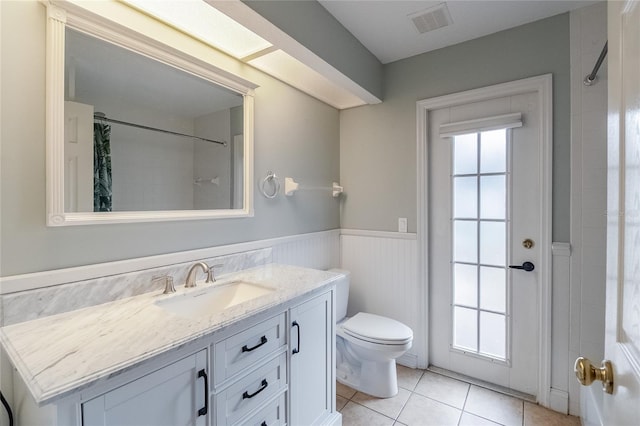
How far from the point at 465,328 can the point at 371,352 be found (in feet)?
2.61

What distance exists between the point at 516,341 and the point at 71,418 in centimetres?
235

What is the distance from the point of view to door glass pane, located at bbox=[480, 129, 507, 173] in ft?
6.68

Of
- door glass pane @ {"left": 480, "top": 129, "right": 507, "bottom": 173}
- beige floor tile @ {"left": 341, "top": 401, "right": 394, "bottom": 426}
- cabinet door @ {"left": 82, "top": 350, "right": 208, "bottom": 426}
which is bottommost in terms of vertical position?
beige floor tile @ {"left": 341, "top": 401, "right": 394, "bottom": 426}

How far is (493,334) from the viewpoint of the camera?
2.10 m

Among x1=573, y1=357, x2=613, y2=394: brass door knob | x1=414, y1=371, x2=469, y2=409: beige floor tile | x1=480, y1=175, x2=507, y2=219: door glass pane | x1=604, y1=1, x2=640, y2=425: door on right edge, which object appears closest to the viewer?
x1=604, y1=1, x2=640, y2=425: door on right edge

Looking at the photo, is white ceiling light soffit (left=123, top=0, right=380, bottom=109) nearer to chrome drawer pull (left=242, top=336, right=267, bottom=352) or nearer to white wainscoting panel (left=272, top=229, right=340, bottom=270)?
white wainscoting panel (left=272, top=229, right=340, bottom=270)

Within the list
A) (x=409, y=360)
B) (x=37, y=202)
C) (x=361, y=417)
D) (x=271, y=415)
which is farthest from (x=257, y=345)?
(x=409, y=360)


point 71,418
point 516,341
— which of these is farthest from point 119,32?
point 516,341

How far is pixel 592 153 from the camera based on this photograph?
1.69m

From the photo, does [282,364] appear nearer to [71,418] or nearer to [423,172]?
[71,418]

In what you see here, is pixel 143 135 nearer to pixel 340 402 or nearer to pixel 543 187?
pixel 340 402

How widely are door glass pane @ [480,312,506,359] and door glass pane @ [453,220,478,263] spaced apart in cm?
41

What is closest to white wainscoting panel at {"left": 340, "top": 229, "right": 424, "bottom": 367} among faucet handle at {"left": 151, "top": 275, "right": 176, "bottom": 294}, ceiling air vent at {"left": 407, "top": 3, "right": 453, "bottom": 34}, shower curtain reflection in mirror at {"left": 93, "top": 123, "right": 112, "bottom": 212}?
ceiling air vent at {"left": 407, "top": 3, "right": 453, "bottom": 34}

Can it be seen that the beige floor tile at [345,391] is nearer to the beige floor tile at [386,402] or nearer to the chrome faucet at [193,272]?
the beige floor tile at [386,402]
